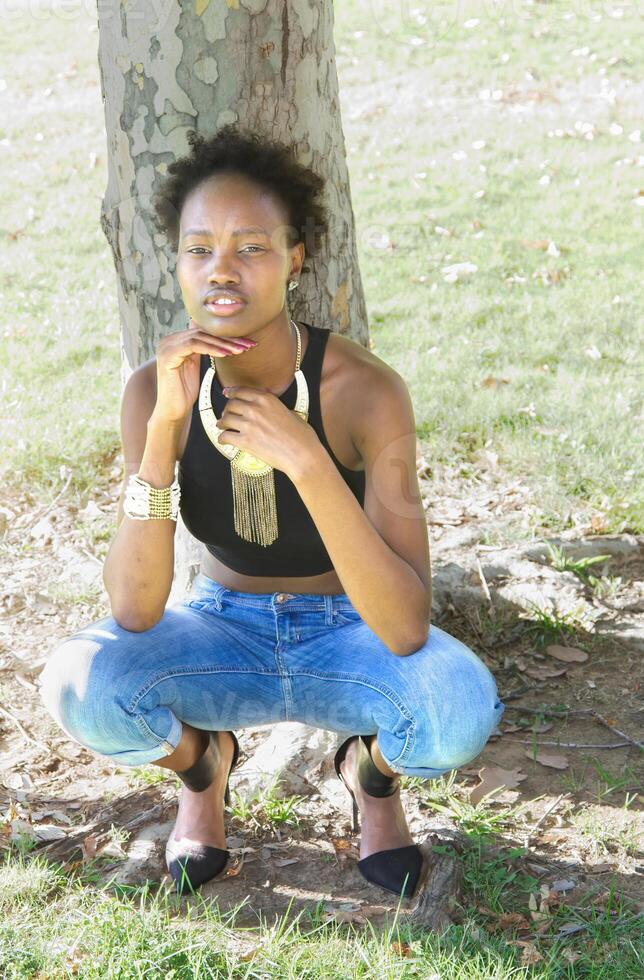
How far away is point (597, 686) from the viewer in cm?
350

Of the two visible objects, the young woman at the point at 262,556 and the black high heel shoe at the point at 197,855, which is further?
the black high heel shoe at the point at 197,855

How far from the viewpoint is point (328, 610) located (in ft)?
9.09

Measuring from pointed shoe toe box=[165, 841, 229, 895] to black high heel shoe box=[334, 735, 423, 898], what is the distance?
37cm

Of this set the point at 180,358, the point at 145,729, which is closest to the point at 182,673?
the point at 145,729

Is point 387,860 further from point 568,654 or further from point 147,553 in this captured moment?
point 568,654

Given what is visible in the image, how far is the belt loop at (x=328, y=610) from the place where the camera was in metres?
2.76

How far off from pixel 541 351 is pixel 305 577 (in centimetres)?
327

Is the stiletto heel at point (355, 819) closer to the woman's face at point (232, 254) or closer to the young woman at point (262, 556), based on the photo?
the young woman at point (262, 556)

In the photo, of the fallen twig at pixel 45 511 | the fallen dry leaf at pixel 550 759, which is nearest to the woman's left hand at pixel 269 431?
the fallen dry leaf at pixel 550 759

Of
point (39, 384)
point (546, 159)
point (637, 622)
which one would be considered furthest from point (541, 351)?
point (546, 159)

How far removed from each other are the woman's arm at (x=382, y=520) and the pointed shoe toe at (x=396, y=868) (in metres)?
0.54

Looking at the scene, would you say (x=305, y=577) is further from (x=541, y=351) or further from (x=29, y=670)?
(x=541, y=351)

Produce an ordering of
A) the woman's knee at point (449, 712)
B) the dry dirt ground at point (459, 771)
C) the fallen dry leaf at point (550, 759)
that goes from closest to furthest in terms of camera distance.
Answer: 1. the woman's knee at point (449, 712)
2. the dry dirt ground at point (459, 771)
3. the fallen dry leaf at point (550, 759)

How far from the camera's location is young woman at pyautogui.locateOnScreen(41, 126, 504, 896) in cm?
248
